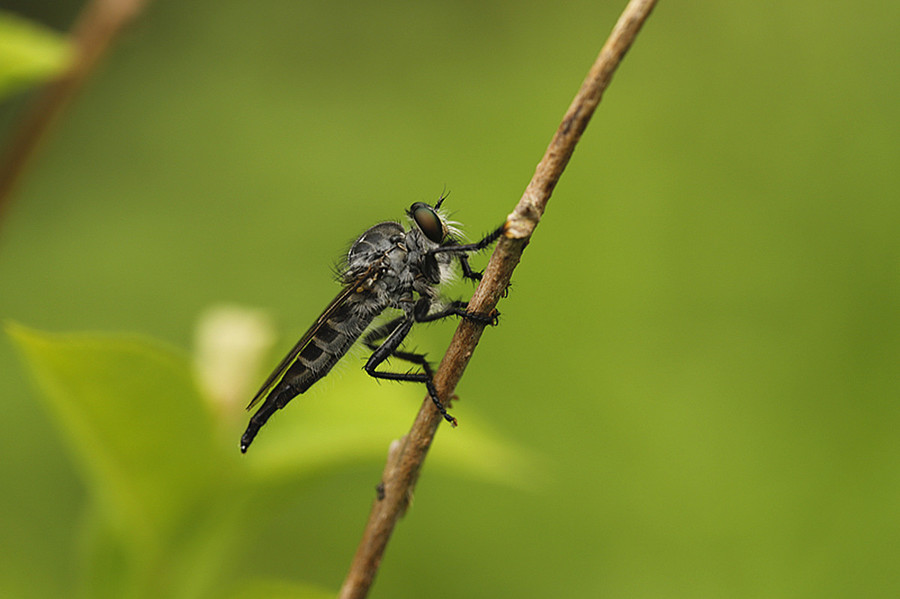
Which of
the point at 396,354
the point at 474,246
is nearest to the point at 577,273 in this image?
the point at 396,354

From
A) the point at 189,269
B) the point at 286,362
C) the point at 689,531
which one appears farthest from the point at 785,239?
the point at 189,269

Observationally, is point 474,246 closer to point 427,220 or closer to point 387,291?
point 427,220

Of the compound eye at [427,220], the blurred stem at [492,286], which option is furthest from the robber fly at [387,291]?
the blurred stem at [492,286]

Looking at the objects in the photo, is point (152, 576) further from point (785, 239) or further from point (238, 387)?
point (785, 239)

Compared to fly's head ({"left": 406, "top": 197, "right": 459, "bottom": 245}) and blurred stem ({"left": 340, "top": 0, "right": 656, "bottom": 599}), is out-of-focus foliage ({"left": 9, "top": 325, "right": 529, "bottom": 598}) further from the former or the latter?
fly's head ({"left": 406, "top": 197, "right": 459, "bottom": 245})

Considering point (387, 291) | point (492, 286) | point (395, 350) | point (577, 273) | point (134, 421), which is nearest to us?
point (492, 286)

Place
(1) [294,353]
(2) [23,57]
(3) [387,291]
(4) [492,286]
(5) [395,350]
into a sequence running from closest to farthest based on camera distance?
1. (4) [492,286]
2. (2) [23,57]
3. (1) [294,353]
4. (5) [395,350]
5. (3) [387,291]

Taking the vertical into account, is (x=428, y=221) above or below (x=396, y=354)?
above
